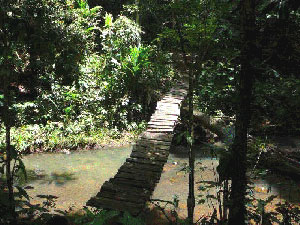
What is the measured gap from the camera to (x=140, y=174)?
4285 mm

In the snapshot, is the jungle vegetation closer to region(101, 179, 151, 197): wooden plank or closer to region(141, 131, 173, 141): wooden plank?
region(141, 131, 173, 141): wooden plank

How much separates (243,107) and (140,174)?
2.54m

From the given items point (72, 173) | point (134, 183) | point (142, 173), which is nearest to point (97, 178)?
point (72, 173)

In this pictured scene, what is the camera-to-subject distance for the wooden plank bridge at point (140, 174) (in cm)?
364

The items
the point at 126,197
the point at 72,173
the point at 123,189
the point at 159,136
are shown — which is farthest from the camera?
the point at 72,173

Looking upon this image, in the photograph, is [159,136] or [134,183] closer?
[134,183]

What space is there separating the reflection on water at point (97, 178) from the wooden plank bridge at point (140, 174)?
0.57m

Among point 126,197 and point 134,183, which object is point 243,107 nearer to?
point 126,197

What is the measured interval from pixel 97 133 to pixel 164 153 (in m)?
4.03

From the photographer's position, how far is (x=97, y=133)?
→ 8477 mm

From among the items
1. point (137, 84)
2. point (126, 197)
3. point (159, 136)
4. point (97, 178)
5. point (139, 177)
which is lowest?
point (97, 178)

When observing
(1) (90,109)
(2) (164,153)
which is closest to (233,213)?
(2) (164,153)

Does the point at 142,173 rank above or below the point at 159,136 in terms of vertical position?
below

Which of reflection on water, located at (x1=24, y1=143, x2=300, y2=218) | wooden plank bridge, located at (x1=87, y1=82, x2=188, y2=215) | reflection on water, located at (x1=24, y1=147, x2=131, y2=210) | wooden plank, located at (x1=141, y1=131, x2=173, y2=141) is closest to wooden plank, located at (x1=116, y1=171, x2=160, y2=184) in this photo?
wooden plank bridge, located at (x1=87, y1=82, x2=188, y2=215)
